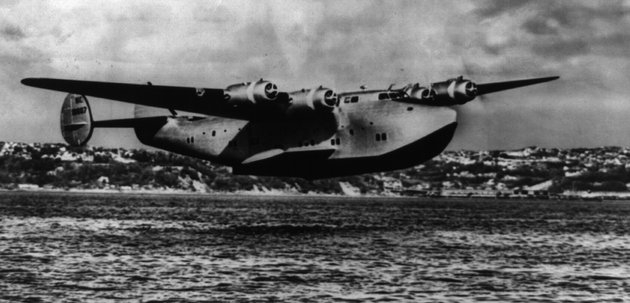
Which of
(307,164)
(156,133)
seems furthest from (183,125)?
(307,164)

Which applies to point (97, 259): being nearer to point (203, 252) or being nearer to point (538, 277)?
point (203, 252)

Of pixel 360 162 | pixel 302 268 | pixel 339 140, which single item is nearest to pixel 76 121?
pixel 339 140

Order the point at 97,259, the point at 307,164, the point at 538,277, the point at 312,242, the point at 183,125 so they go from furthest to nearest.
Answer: the point at 183,125 → the point at 312,242 → the point at 307,164 → the point at 97,259 → the point at 538,277

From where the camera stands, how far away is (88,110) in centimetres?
5034

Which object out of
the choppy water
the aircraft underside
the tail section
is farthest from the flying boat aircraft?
the tail section

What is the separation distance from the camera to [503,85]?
45.5 m

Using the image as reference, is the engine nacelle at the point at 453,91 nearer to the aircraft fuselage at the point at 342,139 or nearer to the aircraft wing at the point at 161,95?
the aircraft fuselage at the point at 342,139

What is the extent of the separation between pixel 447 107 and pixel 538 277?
11339 millimetres

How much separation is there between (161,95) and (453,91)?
47.9ft

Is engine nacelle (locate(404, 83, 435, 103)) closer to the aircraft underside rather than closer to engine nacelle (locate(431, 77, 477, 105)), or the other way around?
engine nacelle (locate(431, 77, 477, 105))

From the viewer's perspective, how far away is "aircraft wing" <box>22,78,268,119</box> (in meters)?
38.9

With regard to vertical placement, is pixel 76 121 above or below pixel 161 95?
below

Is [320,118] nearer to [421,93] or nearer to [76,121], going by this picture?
[421,93]

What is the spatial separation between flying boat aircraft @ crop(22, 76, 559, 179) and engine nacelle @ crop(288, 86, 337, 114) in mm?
50
